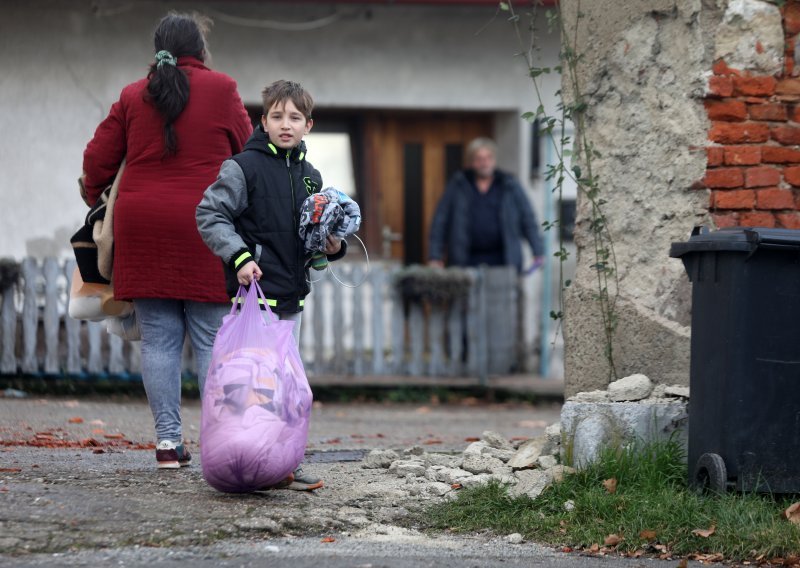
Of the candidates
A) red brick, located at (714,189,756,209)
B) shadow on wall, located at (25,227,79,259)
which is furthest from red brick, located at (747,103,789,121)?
shadow on wall, located at (25,227,79,259)

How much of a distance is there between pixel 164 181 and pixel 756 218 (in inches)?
106

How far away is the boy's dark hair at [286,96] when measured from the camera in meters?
5.21

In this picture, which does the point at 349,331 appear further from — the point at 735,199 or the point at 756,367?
the point at 756,367

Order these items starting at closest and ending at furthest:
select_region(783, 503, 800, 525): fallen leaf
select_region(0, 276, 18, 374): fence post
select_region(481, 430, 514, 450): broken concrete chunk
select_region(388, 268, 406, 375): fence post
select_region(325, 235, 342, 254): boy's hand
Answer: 1. select_region(783, 503, 800, 525): fallen leaf
2. select_region(325, 235, 342, 254): boy's hand
3. select_region(481, 430, 514, 450): broken concrete chunk
4. select_region(0, 276, 18, 374): fence post
5. select_region(388, 268, 406, 375): fence post

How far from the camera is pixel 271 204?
5.20 m

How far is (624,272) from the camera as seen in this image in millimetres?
6156

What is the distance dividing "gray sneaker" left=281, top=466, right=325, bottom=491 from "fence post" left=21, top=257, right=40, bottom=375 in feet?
18.0

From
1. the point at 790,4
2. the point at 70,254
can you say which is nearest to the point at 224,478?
the point at 790,4

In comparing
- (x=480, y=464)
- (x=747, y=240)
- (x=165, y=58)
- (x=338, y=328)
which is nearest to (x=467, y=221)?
(x=338, y=328)

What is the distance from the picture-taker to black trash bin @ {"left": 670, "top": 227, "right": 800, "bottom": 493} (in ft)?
16.8

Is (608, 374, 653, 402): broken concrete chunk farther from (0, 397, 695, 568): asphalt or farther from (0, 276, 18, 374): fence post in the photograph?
(0, 276, 18, 374): fence post

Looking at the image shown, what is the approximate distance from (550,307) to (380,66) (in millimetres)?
2773

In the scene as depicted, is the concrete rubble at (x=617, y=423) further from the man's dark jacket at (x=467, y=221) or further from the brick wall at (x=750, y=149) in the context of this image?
the man's dark jacket at (x=467, y=221)

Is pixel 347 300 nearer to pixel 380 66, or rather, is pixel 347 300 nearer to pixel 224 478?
pixel 380 66
